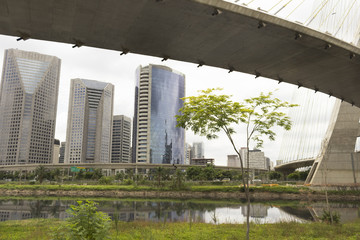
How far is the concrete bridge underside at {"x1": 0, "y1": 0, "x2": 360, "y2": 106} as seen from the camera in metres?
10.7

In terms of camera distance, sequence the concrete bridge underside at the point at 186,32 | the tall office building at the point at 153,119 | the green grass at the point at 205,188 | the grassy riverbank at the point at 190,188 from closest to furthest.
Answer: the concrete bridge underside at the point at 186,32 → the green grass at the point at 205,188 → the grassy riverbank at the point at 190,188 → the tall office building at the point at 153,119

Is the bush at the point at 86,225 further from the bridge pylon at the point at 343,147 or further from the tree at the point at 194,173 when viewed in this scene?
the tree at the point at 194,173

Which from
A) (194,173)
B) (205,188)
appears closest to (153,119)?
(194,173)

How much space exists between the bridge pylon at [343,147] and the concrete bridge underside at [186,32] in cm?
5174

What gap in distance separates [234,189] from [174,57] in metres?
56.5

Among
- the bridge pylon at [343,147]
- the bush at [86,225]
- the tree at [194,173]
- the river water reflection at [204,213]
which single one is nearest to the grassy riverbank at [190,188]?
the bridge pylon at [343,147]

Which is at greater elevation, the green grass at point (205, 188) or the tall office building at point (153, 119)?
the tall office building at point (153, 119)

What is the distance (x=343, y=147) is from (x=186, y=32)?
6373cm

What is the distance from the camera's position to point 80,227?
8914mm

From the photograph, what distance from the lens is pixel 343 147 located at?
63531 millimetres

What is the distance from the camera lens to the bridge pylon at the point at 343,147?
62.0m

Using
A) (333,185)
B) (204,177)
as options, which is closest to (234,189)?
(333,185)

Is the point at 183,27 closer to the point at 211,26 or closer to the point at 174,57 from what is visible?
the point at 211,26

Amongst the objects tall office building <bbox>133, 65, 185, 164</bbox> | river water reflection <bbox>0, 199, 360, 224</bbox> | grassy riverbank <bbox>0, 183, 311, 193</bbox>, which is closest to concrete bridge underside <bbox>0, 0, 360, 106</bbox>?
river water reflection <bbox>0, 199, 360, 224</bbox>
